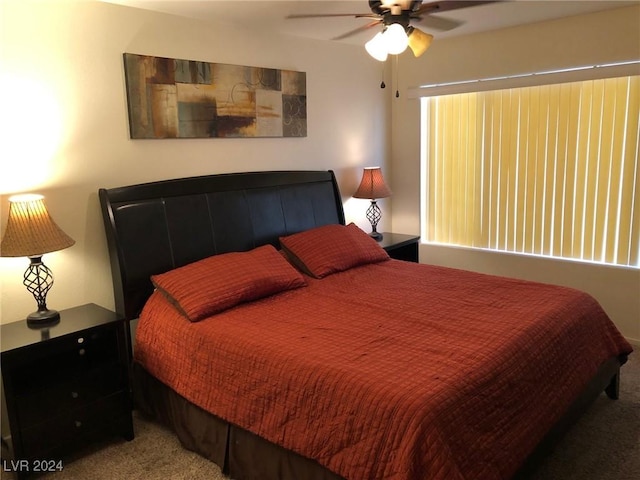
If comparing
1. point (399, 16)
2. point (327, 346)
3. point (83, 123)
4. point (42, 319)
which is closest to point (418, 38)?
point (399, 16)

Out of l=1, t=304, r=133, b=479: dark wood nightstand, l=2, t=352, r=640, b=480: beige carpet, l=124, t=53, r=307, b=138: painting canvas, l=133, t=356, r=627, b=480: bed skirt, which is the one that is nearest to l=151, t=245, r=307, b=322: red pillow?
l=1, t=304, r=133, b=479: dark wood nightstand

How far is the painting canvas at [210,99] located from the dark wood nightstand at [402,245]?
111 cm

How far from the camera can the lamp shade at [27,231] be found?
234cm

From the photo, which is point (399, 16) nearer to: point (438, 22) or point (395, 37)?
point (395, 37)

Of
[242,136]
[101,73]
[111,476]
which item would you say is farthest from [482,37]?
[111,476]

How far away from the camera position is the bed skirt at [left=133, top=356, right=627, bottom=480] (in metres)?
2.02

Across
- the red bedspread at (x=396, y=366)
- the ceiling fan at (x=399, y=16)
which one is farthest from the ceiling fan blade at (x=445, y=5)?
the red bedspread at (x=396, y=366)

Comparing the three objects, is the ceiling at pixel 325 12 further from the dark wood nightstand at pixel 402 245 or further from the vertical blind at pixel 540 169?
the dark wood nightstand at pixel 402 245

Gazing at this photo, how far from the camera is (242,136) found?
11.4ft

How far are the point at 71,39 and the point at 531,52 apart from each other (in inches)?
121

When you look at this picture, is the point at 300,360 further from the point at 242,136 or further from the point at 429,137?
the point at 429,137

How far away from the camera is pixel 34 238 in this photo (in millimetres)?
2371

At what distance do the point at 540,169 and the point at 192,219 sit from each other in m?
2.62

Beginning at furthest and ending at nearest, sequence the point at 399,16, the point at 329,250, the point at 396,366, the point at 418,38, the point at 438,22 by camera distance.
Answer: the point at 329,250, the point at 438,22, the point at 418,38, the point at 399,16, the point at 396,366
